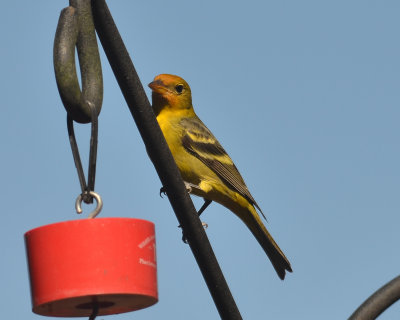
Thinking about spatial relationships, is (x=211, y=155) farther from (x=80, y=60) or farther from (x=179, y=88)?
(x=80, y=60)

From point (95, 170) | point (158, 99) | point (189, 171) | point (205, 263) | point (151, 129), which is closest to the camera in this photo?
point (95, 170)

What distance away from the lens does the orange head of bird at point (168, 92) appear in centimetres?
852

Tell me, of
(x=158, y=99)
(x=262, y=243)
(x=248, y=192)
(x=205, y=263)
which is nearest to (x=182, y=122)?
(x=158, y=99)

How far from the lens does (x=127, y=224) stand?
121 inches

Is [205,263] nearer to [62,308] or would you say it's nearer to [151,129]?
[151,129]

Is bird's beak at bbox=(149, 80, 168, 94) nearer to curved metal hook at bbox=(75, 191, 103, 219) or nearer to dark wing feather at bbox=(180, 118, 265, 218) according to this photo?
dark wing feather at bbox=(180, 118, 265, 218)

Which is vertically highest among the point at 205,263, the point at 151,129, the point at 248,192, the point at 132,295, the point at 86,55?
the point at 248,192

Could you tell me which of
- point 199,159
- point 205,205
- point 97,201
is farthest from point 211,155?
point 97,201

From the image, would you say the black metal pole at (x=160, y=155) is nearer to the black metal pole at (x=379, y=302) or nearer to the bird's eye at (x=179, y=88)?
the black metal pole at (x=379, y=302)

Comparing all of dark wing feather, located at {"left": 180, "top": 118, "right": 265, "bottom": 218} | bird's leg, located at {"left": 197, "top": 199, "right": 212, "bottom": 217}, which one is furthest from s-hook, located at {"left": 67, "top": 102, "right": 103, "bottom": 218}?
bird's leg, located at {"left": 197, "top": 199, "right": 212, "bottom": 217}

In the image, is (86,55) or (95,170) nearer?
(95,170)

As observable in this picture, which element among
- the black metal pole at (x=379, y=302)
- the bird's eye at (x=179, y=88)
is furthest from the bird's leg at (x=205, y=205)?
the black metal pole at (x=379, y=302)

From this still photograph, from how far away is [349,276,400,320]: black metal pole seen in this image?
4.14 meters

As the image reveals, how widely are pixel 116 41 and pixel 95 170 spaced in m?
0.70
